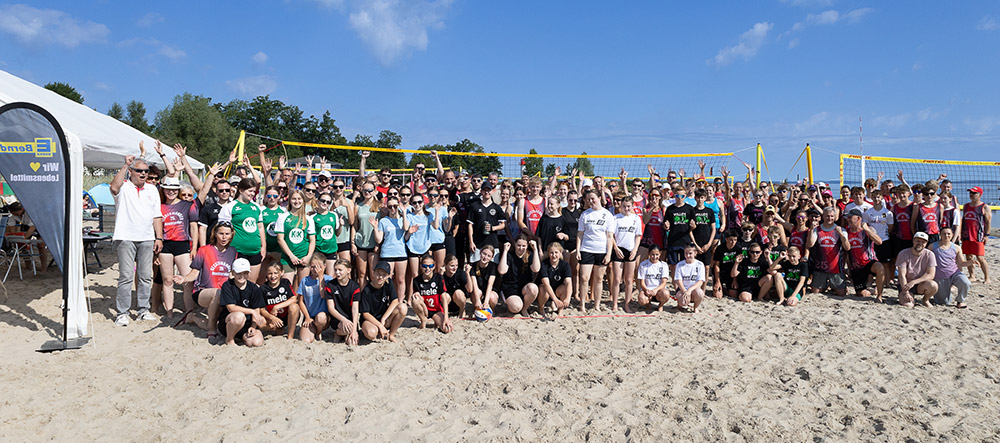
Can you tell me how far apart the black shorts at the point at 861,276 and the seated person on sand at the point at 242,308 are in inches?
247

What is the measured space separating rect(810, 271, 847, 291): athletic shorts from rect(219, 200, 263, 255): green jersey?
19.7ft

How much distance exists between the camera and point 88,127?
717 centimetres

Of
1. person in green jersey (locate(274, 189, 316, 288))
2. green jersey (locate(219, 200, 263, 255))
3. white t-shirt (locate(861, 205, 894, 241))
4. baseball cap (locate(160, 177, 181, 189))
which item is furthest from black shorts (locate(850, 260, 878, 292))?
baseball cap (locate(160, 177, 181, 189))

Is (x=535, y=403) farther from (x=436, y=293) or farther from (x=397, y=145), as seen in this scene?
(x=397, y=145)

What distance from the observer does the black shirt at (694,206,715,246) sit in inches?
247

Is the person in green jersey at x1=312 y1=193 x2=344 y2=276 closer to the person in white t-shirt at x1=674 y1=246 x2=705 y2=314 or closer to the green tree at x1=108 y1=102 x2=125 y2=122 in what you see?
the person in white t-shirt at x1=674 y1=246 x2=705 y2=314

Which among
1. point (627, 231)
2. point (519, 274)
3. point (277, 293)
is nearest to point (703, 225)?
point (627, 231)

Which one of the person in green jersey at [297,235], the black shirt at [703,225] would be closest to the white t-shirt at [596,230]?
the black shirt at [703,225]

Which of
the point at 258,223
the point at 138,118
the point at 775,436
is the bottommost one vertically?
the point at 775,436

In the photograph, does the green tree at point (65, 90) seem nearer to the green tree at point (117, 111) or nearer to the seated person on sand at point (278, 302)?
the green tree at point (117, 111)

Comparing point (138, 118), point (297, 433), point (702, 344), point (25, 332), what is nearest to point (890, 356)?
point (702, 344)

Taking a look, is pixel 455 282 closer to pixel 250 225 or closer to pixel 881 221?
pixel 250 225

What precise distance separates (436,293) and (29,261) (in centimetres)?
597

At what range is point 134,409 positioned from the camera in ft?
10.9
